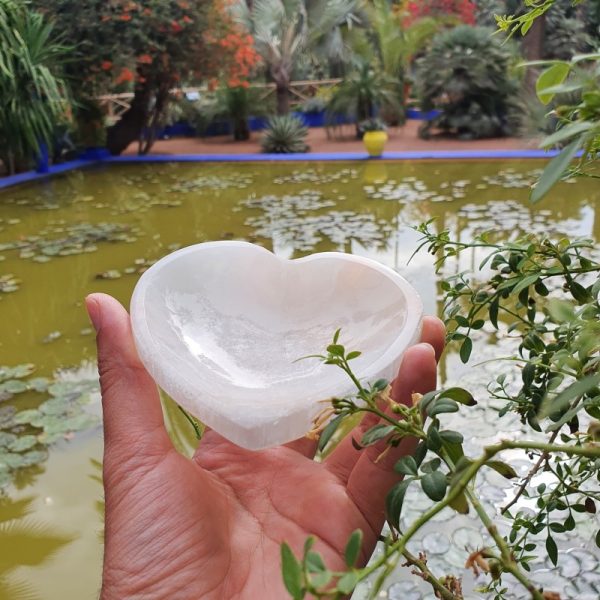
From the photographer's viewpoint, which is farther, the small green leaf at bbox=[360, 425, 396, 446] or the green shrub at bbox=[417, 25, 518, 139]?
the green shrub at bbox=[417, 25, 518, 139]

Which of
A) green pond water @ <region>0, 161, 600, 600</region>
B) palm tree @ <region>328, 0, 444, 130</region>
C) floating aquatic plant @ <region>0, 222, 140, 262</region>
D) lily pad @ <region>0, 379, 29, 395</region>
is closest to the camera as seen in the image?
green pond water @ <region>0, 161, 600, 600</region>

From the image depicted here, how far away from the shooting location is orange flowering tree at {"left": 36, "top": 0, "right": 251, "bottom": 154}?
633cm

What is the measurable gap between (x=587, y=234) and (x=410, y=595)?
3.10 metres

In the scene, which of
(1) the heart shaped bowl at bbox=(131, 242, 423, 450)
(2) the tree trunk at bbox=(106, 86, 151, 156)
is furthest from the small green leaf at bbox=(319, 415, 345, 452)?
(2) the tree trunk at bbox=(106, 86, 151, 156)

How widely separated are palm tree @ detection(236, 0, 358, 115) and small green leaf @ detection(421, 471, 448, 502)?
962 cm

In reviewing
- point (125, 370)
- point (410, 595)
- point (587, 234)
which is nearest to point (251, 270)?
point (125, 370)

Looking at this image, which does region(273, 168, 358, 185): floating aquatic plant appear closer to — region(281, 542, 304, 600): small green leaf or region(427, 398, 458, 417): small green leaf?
region(427, 398, 458, 417): small green leaf

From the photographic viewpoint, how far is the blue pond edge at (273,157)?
6.38 m

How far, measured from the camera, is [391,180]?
5.81 meters

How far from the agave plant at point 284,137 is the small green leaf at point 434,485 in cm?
754

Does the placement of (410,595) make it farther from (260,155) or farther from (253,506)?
(260,155)

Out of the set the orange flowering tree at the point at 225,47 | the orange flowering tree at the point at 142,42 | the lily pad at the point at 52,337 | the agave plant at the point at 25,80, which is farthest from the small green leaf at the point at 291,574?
the orange flowering tree at the point at 225,47

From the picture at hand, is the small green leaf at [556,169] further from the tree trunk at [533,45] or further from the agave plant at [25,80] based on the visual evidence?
the tree trunk at [533,45]

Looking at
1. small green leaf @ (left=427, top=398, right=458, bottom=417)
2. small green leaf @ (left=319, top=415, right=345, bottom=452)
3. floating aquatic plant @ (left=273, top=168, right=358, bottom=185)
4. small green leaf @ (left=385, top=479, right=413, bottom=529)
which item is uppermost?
small green leaf @ (left=427, top=398, right=458, bottom=417)
